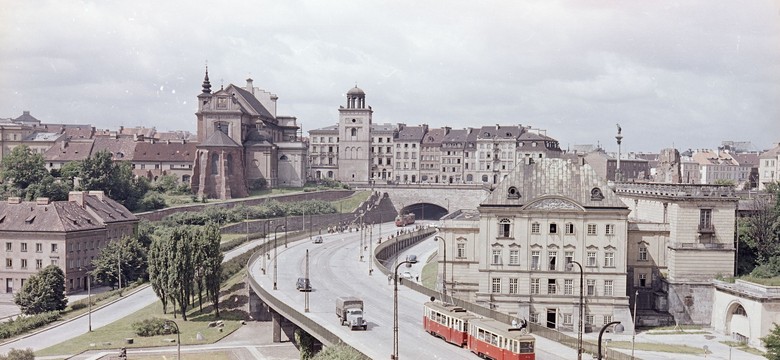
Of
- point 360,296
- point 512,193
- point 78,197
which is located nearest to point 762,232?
point 512,193

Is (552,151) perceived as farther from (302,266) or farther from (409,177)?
(302,266)

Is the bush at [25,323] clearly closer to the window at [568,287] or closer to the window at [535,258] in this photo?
the window at [535,258]

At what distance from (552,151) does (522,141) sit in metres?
6.17

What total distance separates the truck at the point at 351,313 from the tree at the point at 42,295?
128 feet

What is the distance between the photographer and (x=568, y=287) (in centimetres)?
6719

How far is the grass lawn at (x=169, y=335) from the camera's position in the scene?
6831 centimetres

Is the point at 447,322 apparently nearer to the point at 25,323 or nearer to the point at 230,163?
the point at 25,323

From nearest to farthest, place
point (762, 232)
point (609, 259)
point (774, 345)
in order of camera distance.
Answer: point (774, 345), point (609, 259), point (762, 232)

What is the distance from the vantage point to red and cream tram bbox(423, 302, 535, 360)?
42938mm

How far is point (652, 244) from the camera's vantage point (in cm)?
7119

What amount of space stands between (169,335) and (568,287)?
A: 33.3 metres

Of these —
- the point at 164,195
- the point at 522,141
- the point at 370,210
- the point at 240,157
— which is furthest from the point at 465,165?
the point at 164,195

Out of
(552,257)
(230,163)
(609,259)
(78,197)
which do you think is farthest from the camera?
(230,163)

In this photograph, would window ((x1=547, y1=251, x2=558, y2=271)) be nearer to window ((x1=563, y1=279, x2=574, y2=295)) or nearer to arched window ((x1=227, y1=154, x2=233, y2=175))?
window ((x1=563, y1=279, x2=574, y2=295))
